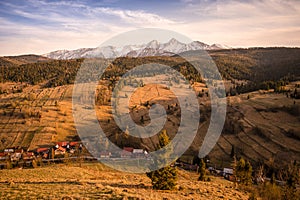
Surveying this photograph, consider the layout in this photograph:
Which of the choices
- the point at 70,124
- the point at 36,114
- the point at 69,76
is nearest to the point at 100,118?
the point at 70,124

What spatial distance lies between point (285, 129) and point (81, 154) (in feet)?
214

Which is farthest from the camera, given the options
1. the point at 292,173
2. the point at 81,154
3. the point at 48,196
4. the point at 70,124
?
the point at 70,124

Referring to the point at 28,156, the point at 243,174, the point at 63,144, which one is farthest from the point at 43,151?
the point at 243,174

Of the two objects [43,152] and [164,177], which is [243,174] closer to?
[164,177]

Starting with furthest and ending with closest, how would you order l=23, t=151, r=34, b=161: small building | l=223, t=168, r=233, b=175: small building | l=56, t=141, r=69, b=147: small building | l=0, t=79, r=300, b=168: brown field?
l=56, t=141, r=69, b=147: small building, l=23, t=151, r=34, b=161: small building, l=0, t=79, r=300, b=168: brown field, l=223, t=168, r=233, b=175: small building

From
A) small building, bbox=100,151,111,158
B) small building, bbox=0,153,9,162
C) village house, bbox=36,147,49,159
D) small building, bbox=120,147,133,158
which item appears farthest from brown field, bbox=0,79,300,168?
small building, bbox=100,151,111,158

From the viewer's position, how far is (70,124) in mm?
116250

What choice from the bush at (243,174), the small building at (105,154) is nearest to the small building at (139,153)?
the small building at (105,154)

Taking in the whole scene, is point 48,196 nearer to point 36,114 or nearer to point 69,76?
point 36,114

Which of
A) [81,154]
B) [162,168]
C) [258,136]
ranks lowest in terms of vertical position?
[81,154]

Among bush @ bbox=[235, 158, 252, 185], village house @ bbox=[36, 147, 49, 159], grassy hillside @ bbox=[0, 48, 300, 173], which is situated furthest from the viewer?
village house @ bbox=[36, 147, 49, 159]

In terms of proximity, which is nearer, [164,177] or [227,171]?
[164,177]

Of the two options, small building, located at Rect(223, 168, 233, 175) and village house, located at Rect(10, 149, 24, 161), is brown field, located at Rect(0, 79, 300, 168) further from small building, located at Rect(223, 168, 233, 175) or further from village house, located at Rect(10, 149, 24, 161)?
small building, located at Rect(223, 168, 233, 175)

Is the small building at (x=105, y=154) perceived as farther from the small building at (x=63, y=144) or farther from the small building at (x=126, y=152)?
the small building at (x=63, y=144)
